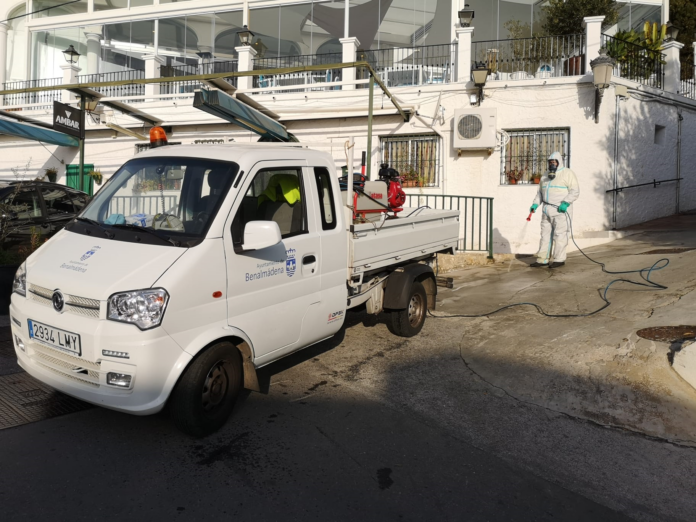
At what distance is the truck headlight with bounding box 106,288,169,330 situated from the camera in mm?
3740

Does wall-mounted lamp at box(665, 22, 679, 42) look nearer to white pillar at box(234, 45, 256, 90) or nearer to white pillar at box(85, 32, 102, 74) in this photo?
white pillar at box(234, 45, 256, 90)

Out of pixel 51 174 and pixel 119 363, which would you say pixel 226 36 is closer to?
pixel 51 174

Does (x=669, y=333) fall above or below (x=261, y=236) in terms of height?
below

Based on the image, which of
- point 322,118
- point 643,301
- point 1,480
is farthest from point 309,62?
point 1,480

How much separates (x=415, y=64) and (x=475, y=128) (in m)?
3.41

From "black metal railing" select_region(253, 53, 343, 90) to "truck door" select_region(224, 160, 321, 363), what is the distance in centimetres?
1195

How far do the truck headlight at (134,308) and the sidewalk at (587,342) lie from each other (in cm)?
325

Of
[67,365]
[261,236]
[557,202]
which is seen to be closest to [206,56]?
[557,202]

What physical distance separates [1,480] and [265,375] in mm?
2413

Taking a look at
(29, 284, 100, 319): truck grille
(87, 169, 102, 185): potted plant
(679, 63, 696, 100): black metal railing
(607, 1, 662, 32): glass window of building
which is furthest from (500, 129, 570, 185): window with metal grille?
(29, 284, 100, 319): truck grille

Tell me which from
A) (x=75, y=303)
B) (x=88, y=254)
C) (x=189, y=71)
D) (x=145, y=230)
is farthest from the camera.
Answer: (x=189, y=71)

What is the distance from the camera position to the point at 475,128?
13.5m

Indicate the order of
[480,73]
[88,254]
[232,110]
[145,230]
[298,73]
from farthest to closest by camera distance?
[298,73] < [480,73] < [232,110] < [145,230] < [88,254]

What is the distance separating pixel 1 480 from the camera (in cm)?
352
